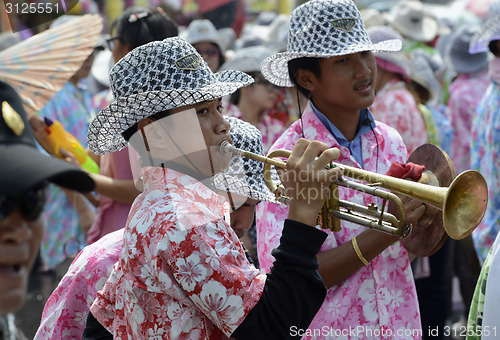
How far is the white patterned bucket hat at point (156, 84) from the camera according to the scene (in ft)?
7.65

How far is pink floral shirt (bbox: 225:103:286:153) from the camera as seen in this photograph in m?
5.60

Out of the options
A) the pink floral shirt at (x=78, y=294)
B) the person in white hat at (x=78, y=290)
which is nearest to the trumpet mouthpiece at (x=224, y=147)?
the person in white hat at (x=78, y=290)

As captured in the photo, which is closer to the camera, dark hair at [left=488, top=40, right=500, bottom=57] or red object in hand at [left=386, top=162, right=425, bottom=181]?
red object in hand at [left=386, top=162, right=425, bottom=181]

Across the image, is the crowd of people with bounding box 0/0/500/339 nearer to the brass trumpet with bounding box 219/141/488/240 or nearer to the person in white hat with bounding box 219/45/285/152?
the brass trumpet with bounding box 219/141/488/240

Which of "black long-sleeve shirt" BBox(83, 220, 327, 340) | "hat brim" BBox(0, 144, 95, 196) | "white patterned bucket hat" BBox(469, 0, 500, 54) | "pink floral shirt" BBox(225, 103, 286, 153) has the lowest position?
"pink floral shirt" BBox(225, 103, 286, 153)

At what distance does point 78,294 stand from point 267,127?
3.31 metres

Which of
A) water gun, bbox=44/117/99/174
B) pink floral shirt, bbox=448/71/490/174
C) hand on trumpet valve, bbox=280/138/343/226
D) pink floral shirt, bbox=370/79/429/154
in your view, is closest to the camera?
hand on trumpet valve, bbox=280/138/343/226

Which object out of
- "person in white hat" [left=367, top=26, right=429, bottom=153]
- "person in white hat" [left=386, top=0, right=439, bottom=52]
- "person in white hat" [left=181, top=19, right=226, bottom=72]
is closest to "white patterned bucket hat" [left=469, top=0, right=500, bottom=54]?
"person in white hat" [left=367, top=26, right=429, bottom=153]

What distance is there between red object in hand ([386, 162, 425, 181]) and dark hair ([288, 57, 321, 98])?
0.66 m

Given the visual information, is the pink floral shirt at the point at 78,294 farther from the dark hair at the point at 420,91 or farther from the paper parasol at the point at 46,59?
the dark hair at the point at 420,91

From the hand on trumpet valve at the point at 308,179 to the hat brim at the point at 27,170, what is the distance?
0.85 metres

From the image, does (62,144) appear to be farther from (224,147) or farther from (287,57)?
(224,147)

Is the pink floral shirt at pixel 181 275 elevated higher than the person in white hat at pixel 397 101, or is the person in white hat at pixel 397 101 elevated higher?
the pink floral shirt at pixel 181 275

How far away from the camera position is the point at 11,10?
12.1 ft
